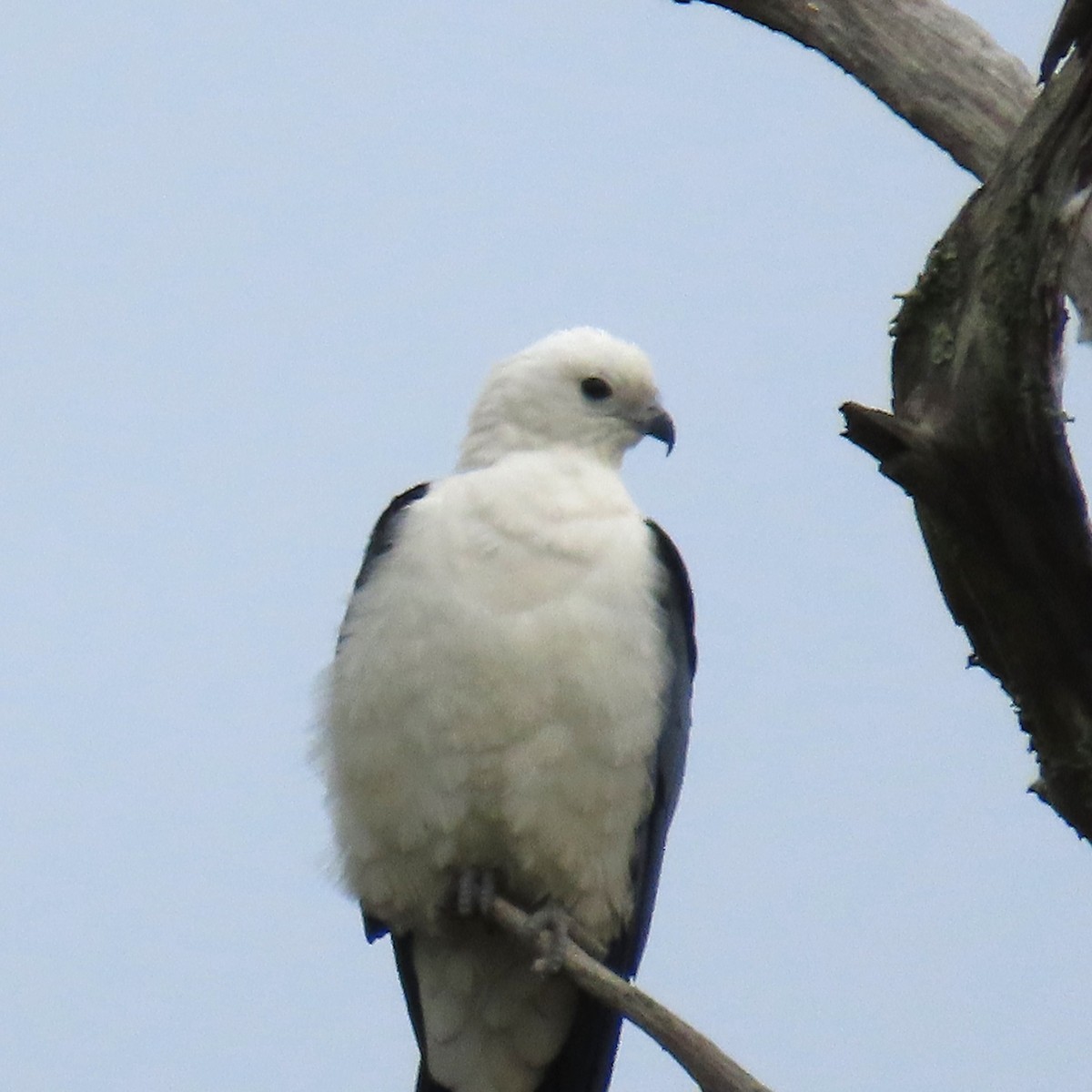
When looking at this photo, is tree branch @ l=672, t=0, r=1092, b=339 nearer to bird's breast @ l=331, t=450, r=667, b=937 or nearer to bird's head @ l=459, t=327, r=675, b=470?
bird's head @ l=459, t=327, r=675, b=470

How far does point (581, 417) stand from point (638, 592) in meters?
0.82

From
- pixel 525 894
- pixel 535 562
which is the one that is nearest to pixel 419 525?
pixel 535 562

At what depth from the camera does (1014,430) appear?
3330 millimetres

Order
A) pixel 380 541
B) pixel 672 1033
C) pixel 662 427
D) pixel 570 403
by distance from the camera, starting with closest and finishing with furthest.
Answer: pixel 672 1033
pixel 380 541
pixel 570 403
pixel 662 427

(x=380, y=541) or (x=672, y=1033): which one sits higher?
(x=380, y=541)

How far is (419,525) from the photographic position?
511 cm

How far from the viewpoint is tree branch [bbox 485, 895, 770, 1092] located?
3.72 meters

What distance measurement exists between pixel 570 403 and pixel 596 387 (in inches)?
4.9

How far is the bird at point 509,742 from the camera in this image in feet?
16.0

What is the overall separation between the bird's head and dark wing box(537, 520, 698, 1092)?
19.4 inches

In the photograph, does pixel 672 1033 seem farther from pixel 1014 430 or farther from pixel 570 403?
pixel 570 403

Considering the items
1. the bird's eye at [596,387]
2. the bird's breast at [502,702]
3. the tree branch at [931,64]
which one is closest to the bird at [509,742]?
the bird's breast at [502,702]

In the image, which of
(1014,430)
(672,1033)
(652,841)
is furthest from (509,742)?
(1014,430)

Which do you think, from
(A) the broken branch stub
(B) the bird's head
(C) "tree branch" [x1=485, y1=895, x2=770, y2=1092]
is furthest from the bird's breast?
(A) the broken branch stub
